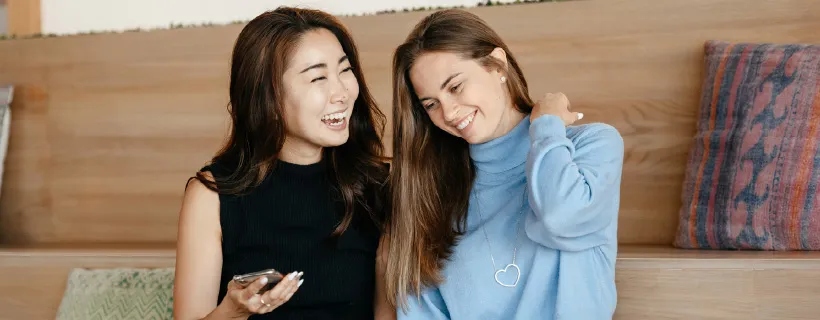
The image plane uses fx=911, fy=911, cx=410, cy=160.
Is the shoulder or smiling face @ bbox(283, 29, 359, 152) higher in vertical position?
smiling face @ bbox(283, 29, 359, 152)

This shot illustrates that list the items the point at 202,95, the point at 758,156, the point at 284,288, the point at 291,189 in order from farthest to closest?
the point at 202,95, the point at 758,156, the point at 291,189, the point at 284,288

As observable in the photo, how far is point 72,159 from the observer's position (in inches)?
103

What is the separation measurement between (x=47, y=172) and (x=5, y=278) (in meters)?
0.42

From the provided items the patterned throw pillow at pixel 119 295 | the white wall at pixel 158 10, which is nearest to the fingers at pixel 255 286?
the patterned throw pillow at pixel 119 295

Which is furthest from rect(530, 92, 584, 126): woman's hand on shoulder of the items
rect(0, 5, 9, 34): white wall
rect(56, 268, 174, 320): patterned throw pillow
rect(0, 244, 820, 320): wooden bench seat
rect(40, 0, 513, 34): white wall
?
rect(0, 5, 9, 34): white wall

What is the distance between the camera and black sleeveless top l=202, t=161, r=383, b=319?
166 centimetres

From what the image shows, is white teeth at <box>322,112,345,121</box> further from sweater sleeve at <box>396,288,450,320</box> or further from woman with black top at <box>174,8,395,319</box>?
sweater sleeve at <box>396,288,450,320</box>

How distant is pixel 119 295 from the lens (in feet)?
6.91

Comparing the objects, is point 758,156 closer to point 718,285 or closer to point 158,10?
point 718,285

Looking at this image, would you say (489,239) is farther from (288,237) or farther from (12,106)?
(12,106)

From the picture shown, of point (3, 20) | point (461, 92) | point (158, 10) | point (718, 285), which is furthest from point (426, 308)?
point (3, 20)

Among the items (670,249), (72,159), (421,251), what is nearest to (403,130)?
(421,251)

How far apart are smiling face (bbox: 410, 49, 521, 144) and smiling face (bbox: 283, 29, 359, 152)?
0.15 m

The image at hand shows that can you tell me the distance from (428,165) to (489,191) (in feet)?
0.40
